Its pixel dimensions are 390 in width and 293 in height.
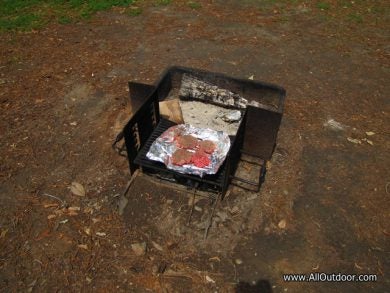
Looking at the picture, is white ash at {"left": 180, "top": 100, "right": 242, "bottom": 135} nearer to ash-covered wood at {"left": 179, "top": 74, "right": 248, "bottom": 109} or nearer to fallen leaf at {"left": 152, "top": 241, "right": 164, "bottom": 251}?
ash-covered wood at {"left": 179, "top": 74, "right": 248, "bottom": 109}

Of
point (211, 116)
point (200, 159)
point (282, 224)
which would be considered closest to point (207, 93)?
point (211, 116)

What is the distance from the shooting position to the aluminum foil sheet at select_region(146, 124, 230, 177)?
153 inches

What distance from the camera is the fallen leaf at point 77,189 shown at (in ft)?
13.9

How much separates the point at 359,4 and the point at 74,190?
31.5 feet

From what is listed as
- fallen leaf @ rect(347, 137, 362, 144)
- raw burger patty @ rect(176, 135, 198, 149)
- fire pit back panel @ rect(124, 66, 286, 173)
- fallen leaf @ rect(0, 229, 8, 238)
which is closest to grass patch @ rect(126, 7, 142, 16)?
fire pit back panel @ rect(124, 66, 286, 173)

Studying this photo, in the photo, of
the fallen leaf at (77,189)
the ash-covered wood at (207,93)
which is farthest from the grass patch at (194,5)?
the fallen leaf at (77,189)

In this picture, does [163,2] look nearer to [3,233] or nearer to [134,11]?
[134,11]

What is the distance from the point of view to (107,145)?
193 inches

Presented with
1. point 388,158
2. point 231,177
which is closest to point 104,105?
point 231,177

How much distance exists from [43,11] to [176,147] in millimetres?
7180

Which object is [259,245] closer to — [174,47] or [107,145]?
[107,145]

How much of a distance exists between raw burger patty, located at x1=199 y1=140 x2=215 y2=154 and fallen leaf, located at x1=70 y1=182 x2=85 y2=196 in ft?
5.58

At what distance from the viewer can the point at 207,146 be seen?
4.16m

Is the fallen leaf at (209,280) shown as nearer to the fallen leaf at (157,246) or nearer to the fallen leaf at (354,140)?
the fallen leaf at (157,246)
